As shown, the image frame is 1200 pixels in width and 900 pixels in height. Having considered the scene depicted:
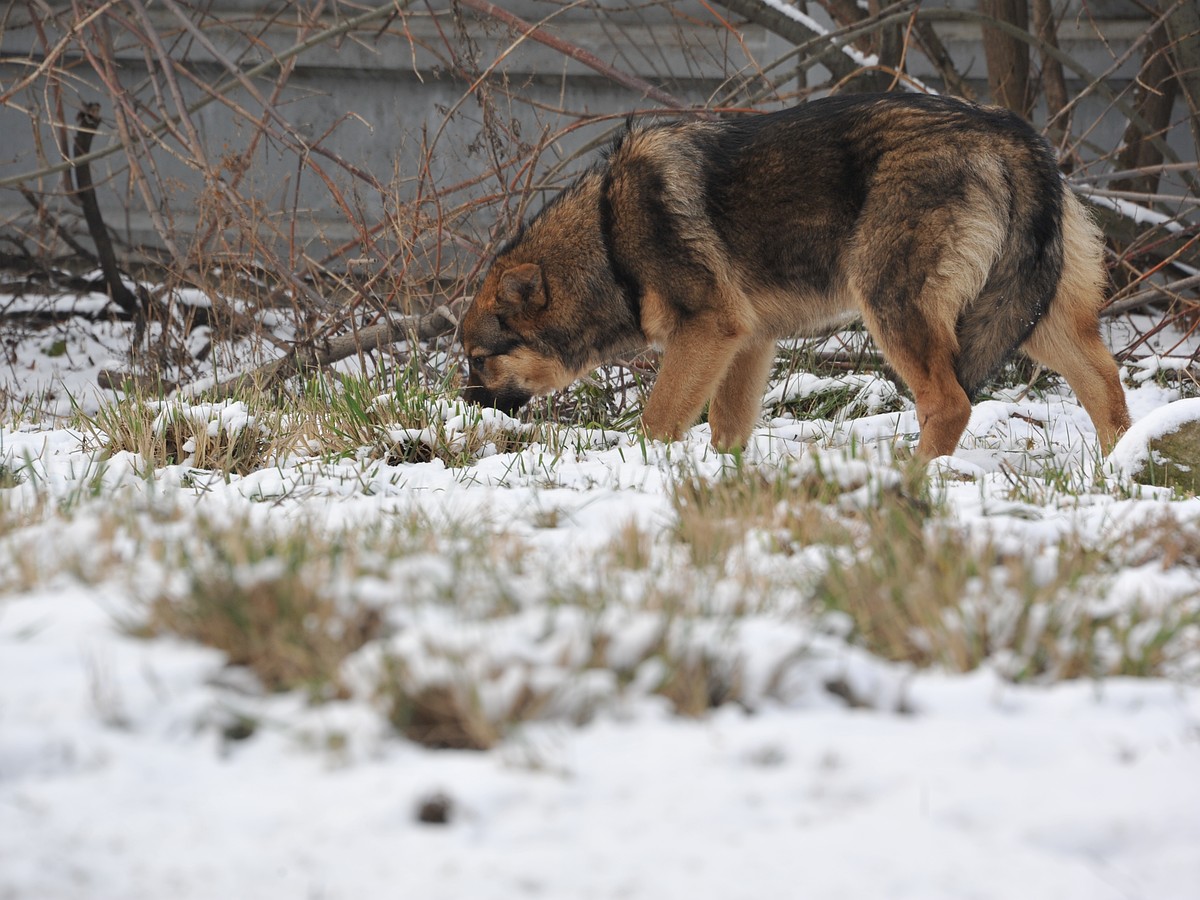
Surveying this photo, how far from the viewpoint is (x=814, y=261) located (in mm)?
4844

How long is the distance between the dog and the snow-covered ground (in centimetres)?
223

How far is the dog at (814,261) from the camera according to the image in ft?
15.0

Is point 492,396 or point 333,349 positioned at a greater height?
point 333,349

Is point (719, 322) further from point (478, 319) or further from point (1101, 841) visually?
point (1101, 841)

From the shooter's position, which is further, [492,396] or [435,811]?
[492,396]

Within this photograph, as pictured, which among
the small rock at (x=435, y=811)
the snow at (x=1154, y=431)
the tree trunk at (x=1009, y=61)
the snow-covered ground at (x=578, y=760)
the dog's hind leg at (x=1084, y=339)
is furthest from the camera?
the tree trunk at (x=1009, y=61)

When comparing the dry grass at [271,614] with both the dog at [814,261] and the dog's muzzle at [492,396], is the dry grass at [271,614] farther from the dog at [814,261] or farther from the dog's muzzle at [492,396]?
the dog's muzzle at [492,396]

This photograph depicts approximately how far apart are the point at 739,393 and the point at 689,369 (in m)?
0.67

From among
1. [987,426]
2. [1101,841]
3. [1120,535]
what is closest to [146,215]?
[987,426]

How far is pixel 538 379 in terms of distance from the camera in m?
5.52

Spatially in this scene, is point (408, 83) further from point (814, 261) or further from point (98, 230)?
point (814, 261)

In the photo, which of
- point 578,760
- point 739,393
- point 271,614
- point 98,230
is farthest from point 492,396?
point 98,230

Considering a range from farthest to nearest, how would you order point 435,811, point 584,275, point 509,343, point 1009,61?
point 1009,61
point 509,343
point 584,275
point 435,811

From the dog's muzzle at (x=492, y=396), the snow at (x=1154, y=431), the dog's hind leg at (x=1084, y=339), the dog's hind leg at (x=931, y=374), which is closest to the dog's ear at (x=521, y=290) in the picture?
the dog's muzzle at (x=492, y=396)
